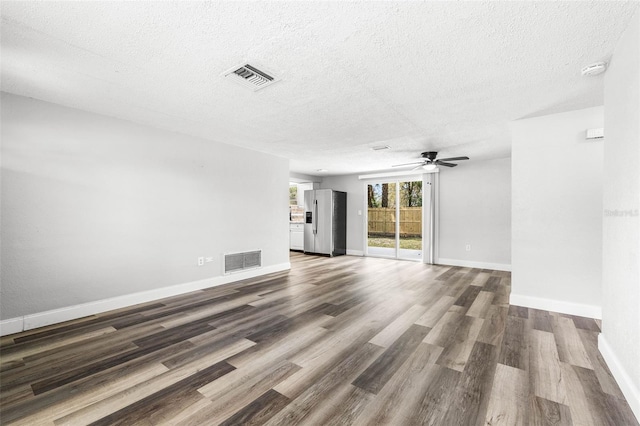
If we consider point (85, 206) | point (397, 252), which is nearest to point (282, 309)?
point (85, 206)

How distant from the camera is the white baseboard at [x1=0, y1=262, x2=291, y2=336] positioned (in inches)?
107

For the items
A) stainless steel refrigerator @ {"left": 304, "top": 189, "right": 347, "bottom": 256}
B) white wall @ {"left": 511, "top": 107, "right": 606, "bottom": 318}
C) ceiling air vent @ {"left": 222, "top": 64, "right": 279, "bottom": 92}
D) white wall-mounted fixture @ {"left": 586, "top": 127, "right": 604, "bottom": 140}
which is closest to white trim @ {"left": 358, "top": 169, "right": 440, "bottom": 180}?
stainless steel refrigerator @ {"left": 304, "top": 189, "right": 347, "bottom": 256}

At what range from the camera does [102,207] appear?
10.8 feet

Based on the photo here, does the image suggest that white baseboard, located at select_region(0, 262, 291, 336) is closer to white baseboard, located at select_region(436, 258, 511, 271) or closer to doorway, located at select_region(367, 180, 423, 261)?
doorway, located at select_region(367, 180, 423, 261)

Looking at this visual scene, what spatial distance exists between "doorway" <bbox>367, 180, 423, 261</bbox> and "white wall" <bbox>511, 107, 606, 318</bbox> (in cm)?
369

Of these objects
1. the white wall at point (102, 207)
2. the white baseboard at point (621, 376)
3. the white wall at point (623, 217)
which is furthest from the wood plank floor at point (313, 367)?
the white wall at point (102, 207)

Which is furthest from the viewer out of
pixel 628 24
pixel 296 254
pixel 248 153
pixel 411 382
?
pixel 296 254

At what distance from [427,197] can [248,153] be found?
4.41 m

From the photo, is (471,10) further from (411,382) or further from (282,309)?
(282,309)

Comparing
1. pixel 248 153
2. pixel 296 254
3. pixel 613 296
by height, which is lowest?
pixel 296 254

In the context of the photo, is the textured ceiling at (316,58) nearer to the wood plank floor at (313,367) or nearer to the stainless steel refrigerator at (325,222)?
the wood plank floor at (313,367)

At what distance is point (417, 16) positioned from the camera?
1.64 m

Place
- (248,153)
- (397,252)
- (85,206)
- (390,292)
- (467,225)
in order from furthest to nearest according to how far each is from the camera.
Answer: (397,252), (467,225), (248,153), (390,292), (85,206)

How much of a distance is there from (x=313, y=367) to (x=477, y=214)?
5.60m
